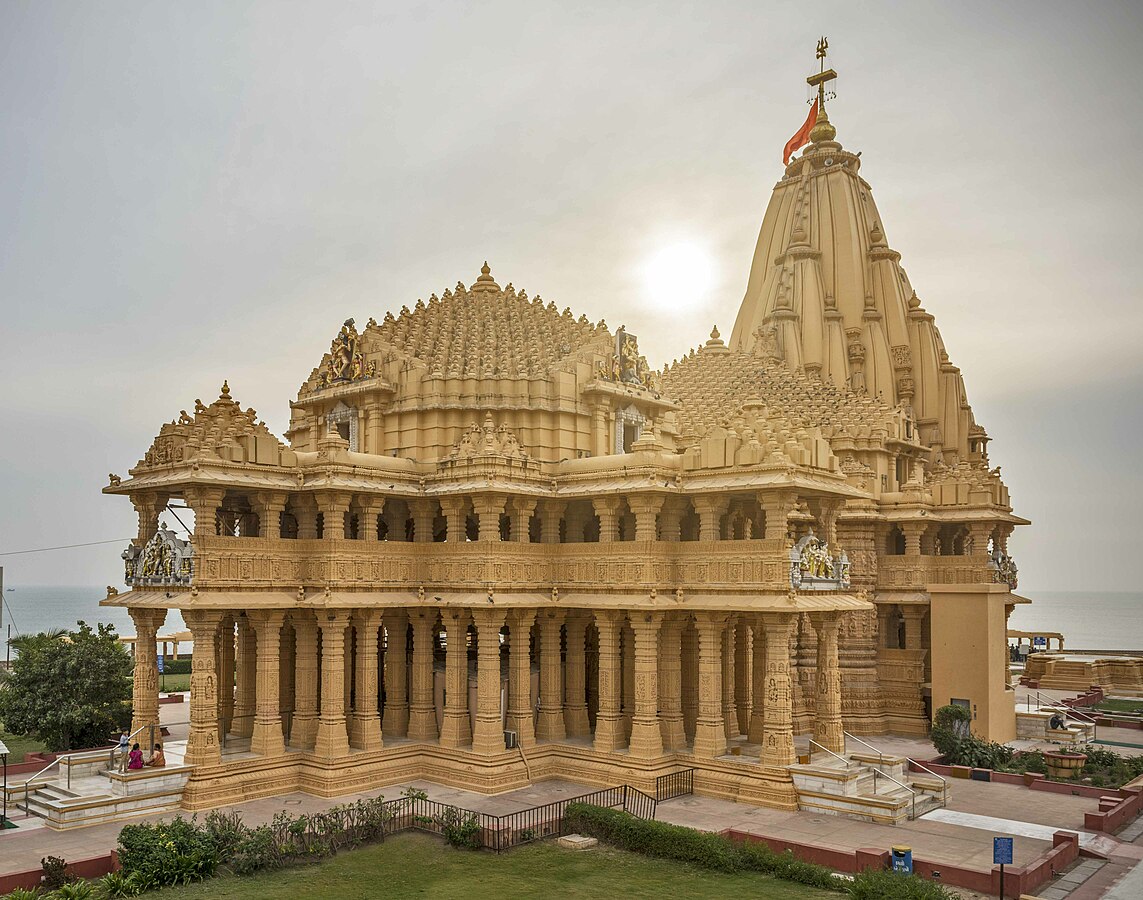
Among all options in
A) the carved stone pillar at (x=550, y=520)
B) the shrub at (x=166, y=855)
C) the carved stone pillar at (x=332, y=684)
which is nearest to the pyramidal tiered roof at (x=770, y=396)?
the carved stone pillar at (x=550, y=520)

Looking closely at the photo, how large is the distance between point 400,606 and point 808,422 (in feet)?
61.4

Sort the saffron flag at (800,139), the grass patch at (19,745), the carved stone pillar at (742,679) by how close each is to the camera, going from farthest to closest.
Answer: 1. the saffron flag at (800,139)
2. the grass patch at (19,745)
3. the carved stone pillar at (742,679)

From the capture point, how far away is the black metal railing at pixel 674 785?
25.8m

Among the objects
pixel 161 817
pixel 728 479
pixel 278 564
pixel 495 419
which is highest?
pixel 495 419

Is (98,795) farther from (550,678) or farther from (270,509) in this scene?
(550,678)

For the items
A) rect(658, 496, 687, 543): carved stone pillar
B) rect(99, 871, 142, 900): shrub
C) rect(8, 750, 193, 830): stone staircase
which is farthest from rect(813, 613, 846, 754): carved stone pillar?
rect(99, 871, 142, 900): shrub

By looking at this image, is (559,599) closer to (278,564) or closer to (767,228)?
(278,564)

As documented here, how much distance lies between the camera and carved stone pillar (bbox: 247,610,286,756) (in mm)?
26234

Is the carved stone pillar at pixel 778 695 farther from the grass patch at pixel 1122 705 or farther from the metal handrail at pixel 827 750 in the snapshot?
the grass patch at pixel 1122 705

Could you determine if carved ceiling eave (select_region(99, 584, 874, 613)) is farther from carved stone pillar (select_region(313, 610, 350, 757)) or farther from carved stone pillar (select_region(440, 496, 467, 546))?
carved stone pillar (select_region(440, 496, 467, 546))

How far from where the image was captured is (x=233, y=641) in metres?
30.7

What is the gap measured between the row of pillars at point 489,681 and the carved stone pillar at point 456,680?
33mm

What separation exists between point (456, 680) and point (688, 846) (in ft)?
31.0

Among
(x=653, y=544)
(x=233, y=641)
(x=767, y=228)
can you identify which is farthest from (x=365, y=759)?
(x=767, y=228)
